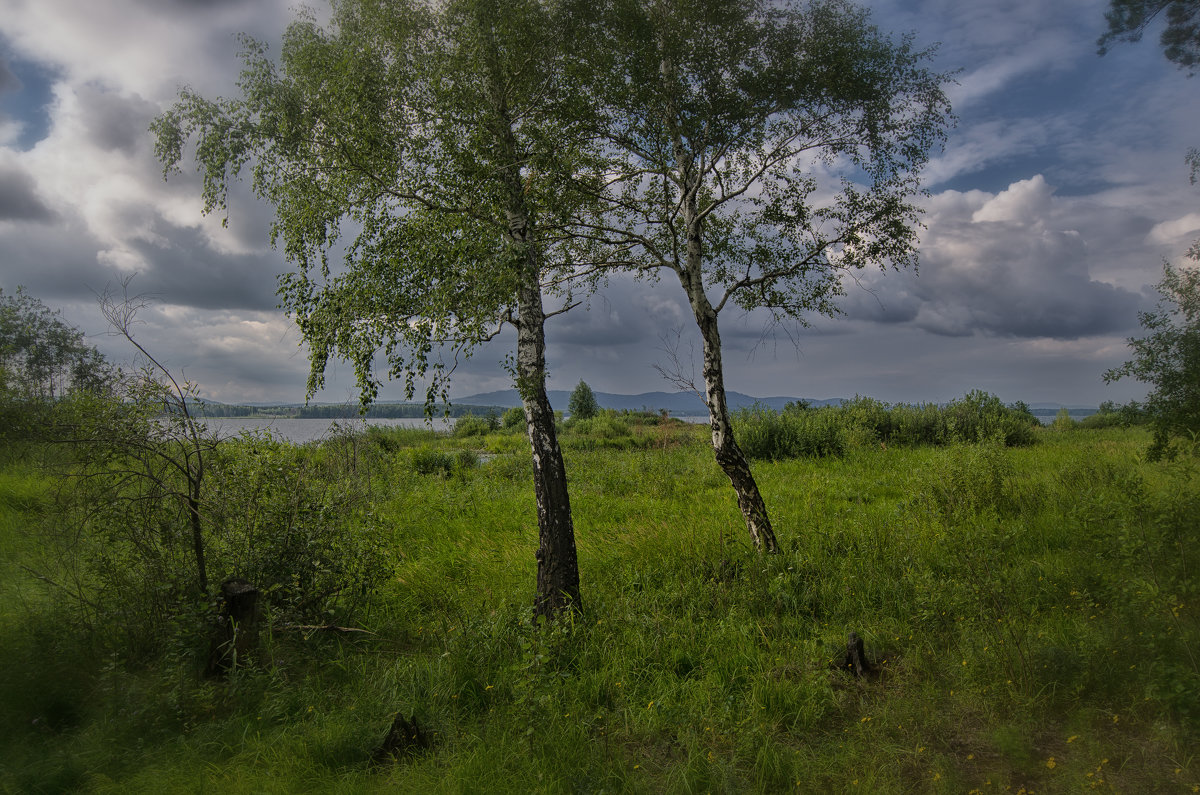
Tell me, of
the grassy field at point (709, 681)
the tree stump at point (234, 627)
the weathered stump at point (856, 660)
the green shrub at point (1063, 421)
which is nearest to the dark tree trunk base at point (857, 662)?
the weathered stump at point (856, 660)

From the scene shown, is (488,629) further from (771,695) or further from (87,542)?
(87,542)

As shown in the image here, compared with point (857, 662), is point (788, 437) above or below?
above

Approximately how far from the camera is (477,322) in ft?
19.3

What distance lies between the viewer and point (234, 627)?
5.46 metres

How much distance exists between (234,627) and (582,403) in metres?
34.9

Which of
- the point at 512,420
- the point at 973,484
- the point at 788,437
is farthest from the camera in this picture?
the point at 512,420

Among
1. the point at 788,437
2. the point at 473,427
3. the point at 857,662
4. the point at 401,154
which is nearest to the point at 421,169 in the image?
the point at 401,154

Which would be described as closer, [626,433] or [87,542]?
[87,542]

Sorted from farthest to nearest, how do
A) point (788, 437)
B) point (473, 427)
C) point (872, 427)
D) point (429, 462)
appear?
point (473, 427), point (429, 462), point (872, 427), point (788, 437)

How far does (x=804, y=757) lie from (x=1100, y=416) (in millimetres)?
26021

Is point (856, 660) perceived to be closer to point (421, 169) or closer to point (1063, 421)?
point (421, 169)

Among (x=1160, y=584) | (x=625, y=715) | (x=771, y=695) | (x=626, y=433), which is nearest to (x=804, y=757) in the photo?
(x=771, y=695)

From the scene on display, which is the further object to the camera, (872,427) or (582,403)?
(582,403)

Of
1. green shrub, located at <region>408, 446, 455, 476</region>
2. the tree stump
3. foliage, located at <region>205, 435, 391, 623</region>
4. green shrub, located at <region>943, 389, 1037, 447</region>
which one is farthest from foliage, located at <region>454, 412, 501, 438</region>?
the tree stump
